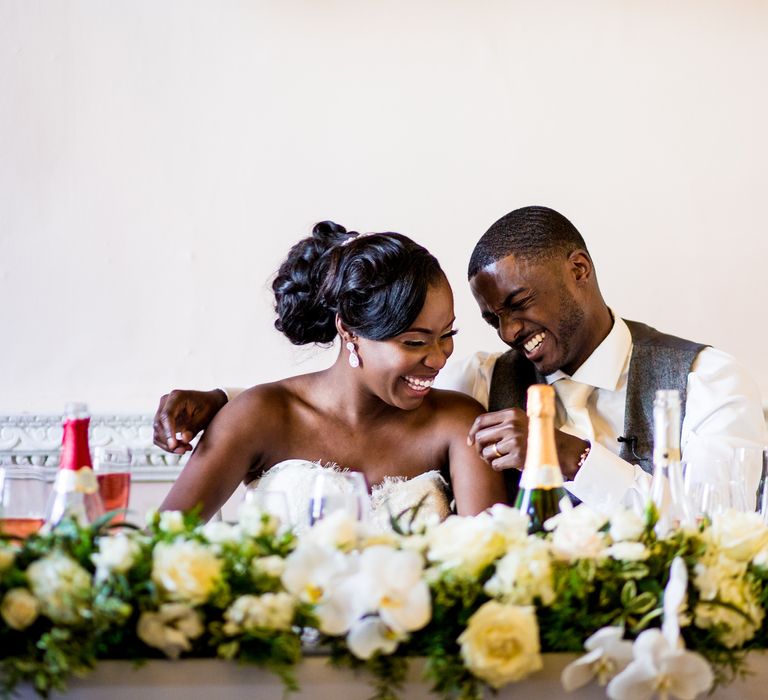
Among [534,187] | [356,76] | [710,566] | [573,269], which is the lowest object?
[710,566]

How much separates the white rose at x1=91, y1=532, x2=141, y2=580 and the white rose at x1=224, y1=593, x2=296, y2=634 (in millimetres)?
116

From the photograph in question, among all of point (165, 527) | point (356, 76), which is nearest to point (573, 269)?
point (356, 76)

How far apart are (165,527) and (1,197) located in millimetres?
2376

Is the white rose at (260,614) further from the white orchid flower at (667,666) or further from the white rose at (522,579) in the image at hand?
the white orchid flower at (667,666)

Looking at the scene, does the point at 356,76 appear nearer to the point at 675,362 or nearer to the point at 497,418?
the point at 675,362

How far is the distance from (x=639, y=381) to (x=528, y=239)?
0.42 meters

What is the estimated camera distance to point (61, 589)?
1100 millimetres

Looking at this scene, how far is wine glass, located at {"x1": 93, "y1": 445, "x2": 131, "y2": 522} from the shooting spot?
4.82ft

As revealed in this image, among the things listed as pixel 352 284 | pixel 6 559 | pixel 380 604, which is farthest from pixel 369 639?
pixel 352 284

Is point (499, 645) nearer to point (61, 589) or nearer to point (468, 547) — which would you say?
point (468, 547)

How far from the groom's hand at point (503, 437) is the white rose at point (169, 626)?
0.96m

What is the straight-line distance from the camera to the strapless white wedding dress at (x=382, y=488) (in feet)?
7.50

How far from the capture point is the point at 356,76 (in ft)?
10.9

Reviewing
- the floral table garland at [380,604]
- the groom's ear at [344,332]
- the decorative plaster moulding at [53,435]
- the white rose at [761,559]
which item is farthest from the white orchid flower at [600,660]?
the decorative plaster moulding at [53,435]
